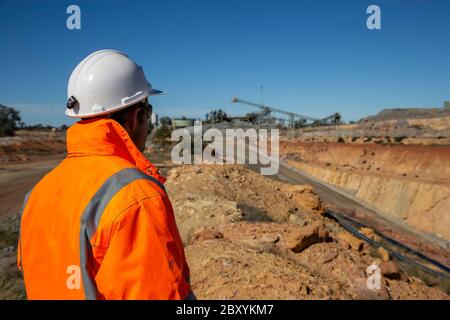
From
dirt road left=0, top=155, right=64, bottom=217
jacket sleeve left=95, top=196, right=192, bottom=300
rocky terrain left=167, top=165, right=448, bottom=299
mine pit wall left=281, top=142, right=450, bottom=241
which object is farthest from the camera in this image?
mine pit wall left=281, top=142, right=450, bottom=241

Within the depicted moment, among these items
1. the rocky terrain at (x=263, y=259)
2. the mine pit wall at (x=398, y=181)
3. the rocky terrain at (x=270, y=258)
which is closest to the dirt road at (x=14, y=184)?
the rocky terrain at (x=263, y=259)

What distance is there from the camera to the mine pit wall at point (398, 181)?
2192 centimetres

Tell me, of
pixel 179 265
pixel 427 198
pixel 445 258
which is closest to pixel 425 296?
pixel 179 265

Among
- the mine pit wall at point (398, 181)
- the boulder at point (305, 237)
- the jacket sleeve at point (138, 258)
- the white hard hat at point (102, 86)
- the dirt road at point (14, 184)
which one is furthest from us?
the mine pit wall at point (398, 181)

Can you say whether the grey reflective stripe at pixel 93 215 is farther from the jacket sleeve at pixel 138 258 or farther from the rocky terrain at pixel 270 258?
the rocky terrain at pixel 270 258

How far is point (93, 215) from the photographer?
1.51 m

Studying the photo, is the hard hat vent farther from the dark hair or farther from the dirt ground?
the dirt ground

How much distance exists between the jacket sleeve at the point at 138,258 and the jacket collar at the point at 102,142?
420mm

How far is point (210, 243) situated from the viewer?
7633mm

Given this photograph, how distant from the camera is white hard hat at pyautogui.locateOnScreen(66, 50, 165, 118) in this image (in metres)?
2.09

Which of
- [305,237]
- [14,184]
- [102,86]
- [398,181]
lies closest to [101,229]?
[102,86]

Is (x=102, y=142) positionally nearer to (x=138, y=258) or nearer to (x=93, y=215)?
(x=93, y=215)

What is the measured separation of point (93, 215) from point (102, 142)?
16.5 inches

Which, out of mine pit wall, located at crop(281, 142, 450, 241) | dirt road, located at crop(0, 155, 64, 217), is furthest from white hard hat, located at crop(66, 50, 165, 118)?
mine pit wall, located at crop(281, 142, 450, 241)
